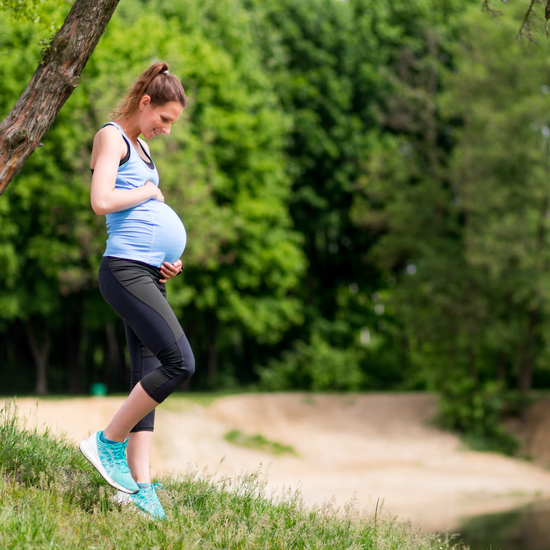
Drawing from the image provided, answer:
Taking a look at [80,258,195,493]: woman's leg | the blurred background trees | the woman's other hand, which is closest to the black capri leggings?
[80,258,195,493]: woman's leg

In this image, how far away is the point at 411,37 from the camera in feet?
81.8

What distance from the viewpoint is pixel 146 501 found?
3.12m

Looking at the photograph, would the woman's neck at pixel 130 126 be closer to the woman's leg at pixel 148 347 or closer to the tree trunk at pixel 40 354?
the woman's leg at pixel 148 347

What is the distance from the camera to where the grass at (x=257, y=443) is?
50.8 ft

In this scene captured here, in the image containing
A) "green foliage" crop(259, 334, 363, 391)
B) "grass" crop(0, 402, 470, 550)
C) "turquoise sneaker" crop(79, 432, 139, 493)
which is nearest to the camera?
"grass" crop(0, 402, 470, 550)

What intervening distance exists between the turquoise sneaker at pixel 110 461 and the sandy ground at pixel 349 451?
8.67 m

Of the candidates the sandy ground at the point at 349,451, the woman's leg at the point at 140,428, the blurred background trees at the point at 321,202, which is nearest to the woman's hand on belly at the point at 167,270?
the woman's leg at the point at 140,428

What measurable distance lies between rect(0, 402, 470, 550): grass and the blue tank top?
1.18 metres

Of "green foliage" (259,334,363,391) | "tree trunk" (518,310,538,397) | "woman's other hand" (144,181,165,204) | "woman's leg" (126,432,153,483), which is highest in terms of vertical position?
"woman's other hand" (144,181,165,204)

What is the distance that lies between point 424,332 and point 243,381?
9.57 meters

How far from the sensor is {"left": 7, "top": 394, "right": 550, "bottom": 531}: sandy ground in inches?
509

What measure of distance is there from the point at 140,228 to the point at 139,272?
0.22m

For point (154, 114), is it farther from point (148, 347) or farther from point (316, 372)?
point (316, 372)

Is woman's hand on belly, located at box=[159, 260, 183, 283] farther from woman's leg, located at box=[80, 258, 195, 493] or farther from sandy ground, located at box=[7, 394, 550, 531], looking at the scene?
sandy ground, located at box=[7, 394, 550, 531]
